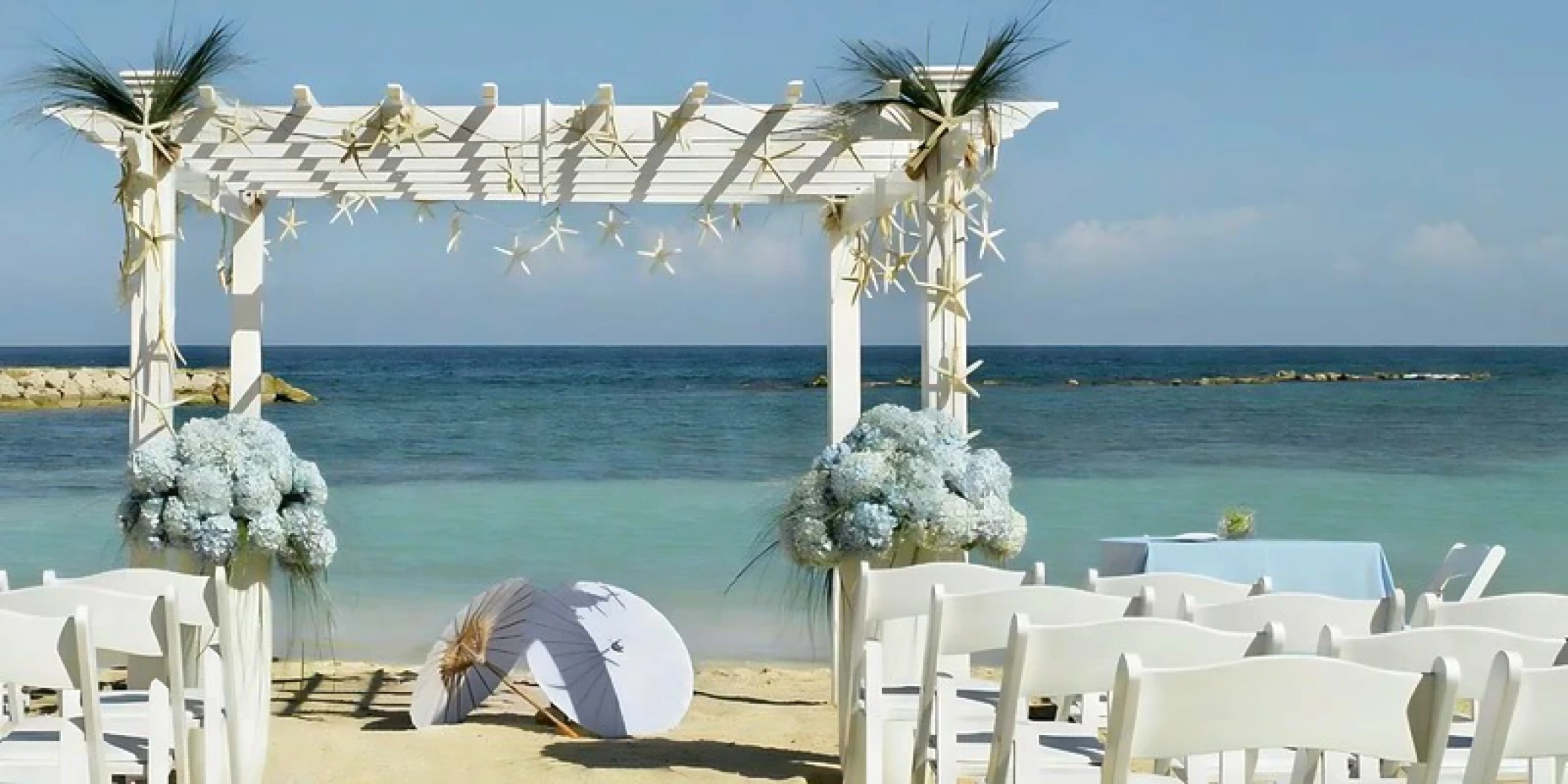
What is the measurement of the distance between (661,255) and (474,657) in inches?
66.9

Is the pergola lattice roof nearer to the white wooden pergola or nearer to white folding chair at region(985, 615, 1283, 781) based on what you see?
the white wooden pergola

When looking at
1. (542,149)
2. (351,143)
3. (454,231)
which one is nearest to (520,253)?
(454,231)

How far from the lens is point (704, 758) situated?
647 centimetres

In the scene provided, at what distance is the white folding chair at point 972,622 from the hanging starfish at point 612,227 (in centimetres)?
357

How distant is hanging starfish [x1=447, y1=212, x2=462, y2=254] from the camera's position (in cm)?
721

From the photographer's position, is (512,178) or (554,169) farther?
(554,169)

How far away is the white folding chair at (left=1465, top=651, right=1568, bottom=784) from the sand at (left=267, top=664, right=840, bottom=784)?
3323 millimetres

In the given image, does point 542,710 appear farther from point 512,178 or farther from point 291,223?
point 291,223

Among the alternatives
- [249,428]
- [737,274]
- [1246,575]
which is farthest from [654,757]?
[737,274]

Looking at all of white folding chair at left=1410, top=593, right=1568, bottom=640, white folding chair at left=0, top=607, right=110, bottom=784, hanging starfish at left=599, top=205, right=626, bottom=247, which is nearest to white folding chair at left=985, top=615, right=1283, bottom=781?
white folding chair at left=1410, top=593, right=1568, bottom=640

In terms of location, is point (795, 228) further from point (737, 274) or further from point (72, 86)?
point (737, 274)

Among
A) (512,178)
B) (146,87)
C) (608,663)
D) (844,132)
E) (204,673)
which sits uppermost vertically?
(146,87)

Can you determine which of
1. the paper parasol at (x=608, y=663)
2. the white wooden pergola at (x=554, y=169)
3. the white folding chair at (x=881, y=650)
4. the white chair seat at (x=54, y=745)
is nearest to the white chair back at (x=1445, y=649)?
the white folding chair at (x=881, y=650)

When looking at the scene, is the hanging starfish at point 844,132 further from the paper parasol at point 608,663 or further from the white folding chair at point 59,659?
the white folding chair at point 59,659
